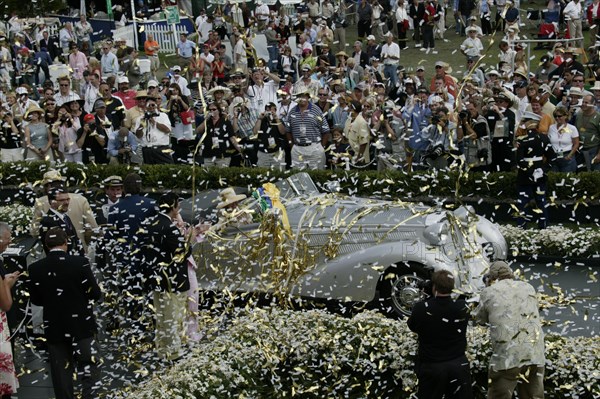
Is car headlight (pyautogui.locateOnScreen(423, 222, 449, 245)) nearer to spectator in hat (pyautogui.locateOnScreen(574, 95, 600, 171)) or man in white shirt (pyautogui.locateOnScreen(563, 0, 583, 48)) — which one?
spectator in hat (pyautogui.locateOnScreen(574, 95, 600, 171))

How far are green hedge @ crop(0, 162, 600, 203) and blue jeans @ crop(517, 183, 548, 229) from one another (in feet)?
1.44

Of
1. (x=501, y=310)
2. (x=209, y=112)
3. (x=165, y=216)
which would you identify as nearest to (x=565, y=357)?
(x=501, y=310)

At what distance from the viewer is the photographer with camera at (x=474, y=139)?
18.4 m

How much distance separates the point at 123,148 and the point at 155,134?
2.48 ft

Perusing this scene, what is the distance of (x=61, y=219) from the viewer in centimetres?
1350

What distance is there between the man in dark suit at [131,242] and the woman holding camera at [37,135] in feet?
25.0

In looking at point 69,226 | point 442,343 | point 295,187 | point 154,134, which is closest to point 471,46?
point 154,134

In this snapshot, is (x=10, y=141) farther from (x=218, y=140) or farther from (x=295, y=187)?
(x=295, y=187)

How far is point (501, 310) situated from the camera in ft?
33.4

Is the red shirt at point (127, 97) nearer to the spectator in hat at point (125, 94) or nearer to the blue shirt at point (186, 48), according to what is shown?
the spectator in hat at point (125, 94)

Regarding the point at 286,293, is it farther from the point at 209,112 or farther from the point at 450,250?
the point at 209,112

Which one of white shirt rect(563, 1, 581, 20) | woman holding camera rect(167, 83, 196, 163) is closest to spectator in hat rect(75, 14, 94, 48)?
woman holding camera rect(167, 83, 196, 163)

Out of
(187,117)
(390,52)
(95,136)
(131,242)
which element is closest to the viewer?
(131,242)

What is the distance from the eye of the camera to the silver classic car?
1323 cm
